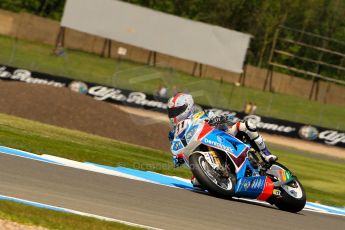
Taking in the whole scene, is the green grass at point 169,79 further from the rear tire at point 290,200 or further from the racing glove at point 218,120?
the racing glove at point 218,120

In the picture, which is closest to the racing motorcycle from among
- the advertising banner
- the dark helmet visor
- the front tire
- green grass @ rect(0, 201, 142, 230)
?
the front tire

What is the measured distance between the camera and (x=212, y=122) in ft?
40.8

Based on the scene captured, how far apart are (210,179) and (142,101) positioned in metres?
26.7

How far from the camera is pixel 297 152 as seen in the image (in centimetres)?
3569

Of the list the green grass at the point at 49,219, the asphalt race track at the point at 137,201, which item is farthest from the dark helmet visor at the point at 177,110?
the green grass at the point at 49,219

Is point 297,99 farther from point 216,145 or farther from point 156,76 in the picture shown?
point 216,145

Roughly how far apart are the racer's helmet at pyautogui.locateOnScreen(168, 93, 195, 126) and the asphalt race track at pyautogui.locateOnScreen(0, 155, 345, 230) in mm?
1148

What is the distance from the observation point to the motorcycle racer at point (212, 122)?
12.4m

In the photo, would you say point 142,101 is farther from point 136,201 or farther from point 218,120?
point 136,201

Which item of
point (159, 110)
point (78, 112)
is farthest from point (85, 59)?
point (78, 112)

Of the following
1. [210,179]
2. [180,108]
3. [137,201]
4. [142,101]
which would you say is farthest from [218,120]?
[142,101]

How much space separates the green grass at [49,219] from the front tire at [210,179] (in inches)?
155

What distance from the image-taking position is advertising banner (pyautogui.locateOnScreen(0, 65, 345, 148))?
37.4 meters

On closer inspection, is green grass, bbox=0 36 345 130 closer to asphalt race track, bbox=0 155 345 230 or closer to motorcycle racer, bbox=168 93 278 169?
motorcycle racer, bbox=168 93 278 169
